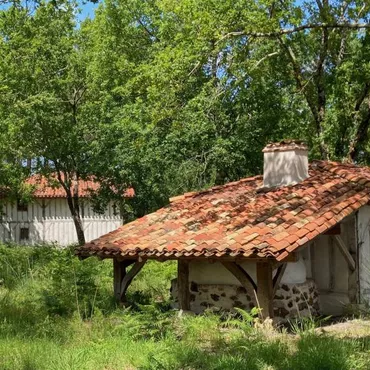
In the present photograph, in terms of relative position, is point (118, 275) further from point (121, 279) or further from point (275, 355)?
point (275, 355)

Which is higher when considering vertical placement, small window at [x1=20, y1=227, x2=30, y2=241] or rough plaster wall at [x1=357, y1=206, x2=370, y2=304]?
small window at [x1=20, y1=227, x2=30, y2=241]

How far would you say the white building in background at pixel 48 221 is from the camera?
35906mm

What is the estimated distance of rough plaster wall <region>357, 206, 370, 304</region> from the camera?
12836 mm

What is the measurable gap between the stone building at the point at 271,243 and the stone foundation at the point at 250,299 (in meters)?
0.02

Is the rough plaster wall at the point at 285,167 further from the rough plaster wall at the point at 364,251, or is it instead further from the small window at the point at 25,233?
the small window at the point at 25,233

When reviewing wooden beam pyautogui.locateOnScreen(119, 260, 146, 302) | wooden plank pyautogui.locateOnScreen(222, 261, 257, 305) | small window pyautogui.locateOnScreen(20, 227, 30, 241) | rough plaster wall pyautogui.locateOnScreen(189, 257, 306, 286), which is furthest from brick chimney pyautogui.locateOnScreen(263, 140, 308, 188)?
small window pyautogui.locateOnScreen(20, 227, 30, 241)

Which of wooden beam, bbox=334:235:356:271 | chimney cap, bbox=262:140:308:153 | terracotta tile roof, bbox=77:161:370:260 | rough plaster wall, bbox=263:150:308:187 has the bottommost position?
wooden beam, bbox=334:235:356:271

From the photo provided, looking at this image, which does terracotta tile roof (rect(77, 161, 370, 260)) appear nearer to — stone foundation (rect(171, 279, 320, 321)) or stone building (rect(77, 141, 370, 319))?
stone building (rect(77, 141, 370, 319))

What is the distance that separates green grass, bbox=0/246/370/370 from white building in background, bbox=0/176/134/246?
21.1 meters

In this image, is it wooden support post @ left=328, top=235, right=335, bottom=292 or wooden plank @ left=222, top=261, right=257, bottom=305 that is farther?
wooden support post @ left=328, top=235, right=335, bottom=292

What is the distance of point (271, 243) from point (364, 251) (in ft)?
12.1

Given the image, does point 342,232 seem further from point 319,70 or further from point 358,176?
point 319,70

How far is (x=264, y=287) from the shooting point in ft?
35.6

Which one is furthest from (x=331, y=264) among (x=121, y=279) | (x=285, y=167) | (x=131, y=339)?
(x=131, y=339)
